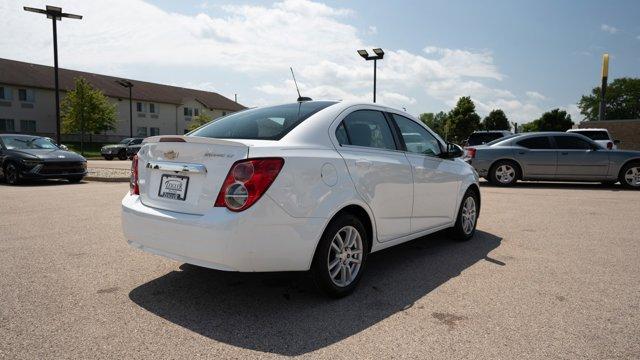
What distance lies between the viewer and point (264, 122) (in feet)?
12.5

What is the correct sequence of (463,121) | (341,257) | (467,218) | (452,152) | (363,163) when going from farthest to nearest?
(463,121) → (467,218) → (452,152) → (363,163) → (341,257)

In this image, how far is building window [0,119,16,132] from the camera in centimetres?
4391

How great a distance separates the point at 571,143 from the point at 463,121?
56584mm

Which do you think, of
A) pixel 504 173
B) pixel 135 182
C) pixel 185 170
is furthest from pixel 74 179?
pixel 504 173

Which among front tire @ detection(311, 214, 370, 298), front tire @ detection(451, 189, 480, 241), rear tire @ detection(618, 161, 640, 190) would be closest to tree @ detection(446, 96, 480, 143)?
rear tire @ detection(618, 161, 640, 190)

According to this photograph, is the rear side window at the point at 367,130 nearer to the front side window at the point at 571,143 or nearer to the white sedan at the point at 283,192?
the white sedan at the point at 283,192

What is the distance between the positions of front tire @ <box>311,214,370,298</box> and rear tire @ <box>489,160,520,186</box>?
1010cm

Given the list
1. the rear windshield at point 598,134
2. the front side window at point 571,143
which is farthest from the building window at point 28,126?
the front side window at point 571,143

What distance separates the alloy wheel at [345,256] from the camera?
11.8 feet

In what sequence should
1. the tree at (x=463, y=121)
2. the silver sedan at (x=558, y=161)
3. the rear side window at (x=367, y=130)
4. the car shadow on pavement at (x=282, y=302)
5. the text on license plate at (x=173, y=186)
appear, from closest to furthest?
the car shadow on pavement at (x=282, y=302), the text on license plate at (x=173, y=186), the rear side window at (x=367, y=130), the silver sedan at (x=558, y=161), the tree at (x=463, y=121)

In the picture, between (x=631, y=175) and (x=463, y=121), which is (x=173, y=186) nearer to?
(x=631, y=175)

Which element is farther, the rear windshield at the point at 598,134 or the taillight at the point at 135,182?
the rear windshield at the point at 598,134

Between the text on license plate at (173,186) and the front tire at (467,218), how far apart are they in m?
3.48

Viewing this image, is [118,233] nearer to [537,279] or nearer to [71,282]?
[71,282]
